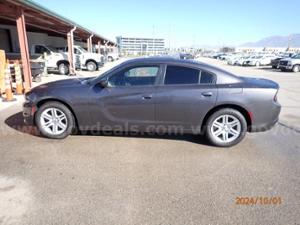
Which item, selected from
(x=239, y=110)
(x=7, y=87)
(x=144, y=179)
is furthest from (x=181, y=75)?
(x=7, y=87)

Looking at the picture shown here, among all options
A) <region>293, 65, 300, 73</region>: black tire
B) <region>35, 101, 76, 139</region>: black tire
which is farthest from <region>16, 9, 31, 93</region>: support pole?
<region>293, 65, 300, 73</region>: black tire

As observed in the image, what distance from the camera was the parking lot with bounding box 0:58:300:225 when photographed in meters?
2.56

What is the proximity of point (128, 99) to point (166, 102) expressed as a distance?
0.69 meters

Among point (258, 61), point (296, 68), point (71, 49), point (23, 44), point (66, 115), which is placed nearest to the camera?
point (66, 115)

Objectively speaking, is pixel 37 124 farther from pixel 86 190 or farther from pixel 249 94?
pixel 249 94

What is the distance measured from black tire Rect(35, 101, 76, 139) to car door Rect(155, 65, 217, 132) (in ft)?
5.45

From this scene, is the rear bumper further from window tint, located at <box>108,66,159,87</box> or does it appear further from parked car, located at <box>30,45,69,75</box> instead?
parked car, located at <box>30,45,69,75</box>

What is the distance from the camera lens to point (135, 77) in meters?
4.47

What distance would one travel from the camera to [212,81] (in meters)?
4.17

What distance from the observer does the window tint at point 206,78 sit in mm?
4172

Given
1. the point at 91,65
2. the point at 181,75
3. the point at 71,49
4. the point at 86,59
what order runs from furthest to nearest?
the point at 91,65, the point at 86,59, the point at 71,49, the point at 181,75

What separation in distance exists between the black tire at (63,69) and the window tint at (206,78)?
44.9 feet

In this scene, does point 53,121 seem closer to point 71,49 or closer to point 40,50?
point 71,49

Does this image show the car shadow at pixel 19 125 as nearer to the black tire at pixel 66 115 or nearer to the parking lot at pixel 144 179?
the parking lot at pixel 144 179
